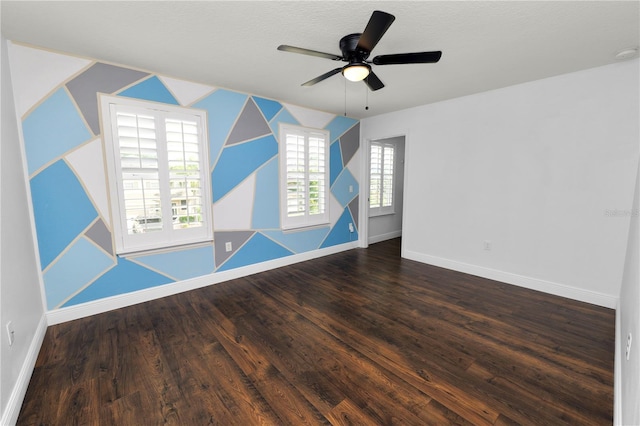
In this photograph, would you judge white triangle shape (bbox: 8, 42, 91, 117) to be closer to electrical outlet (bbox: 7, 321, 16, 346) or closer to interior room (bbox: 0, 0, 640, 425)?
interior room (bbox: 0, 0, 640, 425)

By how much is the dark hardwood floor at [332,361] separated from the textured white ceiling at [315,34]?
8.51 feet

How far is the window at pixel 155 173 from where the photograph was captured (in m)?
2.76

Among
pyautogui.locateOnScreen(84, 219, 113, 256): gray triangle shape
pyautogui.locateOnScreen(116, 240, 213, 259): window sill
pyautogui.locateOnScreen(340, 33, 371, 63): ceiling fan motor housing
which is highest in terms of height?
pyautogui.locateOnScreen(340, 33, 371, 63): ceiling fan motor housing

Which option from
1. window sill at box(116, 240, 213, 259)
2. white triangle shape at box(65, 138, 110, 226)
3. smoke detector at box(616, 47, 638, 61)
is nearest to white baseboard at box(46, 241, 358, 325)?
window sill at box(116, 240, 213, 259)

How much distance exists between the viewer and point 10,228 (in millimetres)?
1854

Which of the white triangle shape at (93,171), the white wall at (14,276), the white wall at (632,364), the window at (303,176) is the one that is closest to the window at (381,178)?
the window at (303,176)

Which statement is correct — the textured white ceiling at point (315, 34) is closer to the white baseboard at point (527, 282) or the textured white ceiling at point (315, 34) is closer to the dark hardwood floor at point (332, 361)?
the white baseboard at point (527, 282)

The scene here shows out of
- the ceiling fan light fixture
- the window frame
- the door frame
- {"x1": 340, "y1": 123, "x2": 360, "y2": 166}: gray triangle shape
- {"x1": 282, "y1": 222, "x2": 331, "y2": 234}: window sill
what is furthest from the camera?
the window frame

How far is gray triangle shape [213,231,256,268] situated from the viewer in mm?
3553

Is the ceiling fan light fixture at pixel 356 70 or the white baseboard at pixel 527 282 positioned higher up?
the ceiling fan light fixture at pixel 356 70

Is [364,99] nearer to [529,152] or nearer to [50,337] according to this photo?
[529,152]

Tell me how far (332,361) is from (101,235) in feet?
8.77

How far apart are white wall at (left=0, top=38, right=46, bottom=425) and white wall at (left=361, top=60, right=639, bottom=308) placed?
4648mm

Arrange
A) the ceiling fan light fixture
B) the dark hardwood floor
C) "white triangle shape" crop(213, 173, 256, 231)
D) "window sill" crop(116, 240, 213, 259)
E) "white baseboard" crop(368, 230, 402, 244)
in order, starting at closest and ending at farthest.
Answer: the dark hardwood floor
the ceiling fan light fixture
"window sill" crop(116, 240, 213, 259)
"white triangle shape" crop(213, 173, 256, 231)
"white baseboard" crop(368, 230, 402, 244)
